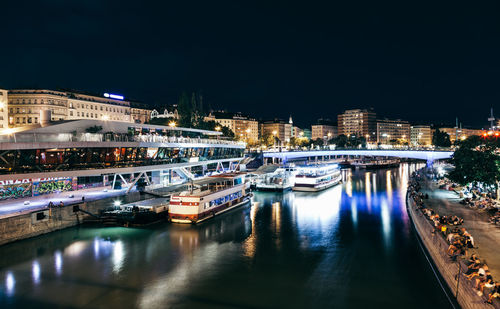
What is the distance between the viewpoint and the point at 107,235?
2856 cm

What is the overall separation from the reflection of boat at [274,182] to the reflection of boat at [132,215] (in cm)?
2445

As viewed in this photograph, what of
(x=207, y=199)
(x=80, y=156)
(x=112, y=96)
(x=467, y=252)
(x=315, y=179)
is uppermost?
(x=112, y=96)

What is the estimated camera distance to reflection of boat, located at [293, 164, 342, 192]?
180 feet

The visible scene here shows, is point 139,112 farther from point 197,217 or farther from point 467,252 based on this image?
point 467,252

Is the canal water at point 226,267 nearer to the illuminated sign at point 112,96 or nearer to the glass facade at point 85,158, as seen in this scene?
the glass facade at point 85,158

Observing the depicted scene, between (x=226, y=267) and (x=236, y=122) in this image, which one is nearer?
(x=226, y=267)

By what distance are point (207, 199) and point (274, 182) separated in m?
22.3

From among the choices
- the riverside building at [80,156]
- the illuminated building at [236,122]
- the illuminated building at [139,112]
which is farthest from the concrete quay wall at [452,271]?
the illuminated building at [236,122]

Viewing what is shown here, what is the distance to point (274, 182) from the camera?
179 feet

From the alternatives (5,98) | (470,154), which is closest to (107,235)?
(470,154)

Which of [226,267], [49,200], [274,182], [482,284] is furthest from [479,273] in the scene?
[274,182]

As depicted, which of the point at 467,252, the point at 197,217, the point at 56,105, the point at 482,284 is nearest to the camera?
the point at 482,284

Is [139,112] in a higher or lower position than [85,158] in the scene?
higher

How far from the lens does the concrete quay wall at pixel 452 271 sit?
1399cm
